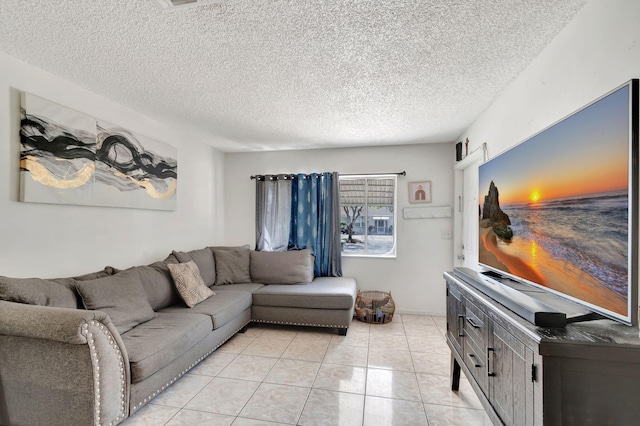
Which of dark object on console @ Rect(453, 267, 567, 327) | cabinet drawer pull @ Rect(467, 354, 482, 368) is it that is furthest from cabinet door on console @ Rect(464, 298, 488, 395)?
dark object on console @ Rect(453, 267, 567, 327)

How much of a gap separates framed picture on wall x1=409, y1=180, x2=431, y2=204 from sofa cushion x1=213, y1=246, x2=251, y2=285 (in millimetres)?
2473

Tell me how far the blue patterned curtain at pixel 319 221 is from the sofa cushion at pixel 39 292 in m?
2.67

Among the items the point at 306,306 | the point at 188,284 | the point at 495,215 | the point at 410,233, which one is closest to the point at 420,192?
the point at 410,233

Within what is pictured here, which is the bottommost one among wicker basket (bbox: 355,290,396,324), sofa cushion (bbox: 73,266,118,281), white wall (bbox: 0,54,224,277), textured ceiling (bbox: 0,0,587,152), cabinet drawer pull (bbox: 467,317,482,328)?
wicker basket (bbox: 355,290,396,324)

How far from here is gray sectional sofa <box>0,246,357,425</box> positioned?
5.08 feet

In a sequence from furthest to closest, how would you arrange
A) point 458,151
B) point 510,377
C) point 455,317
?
point 458,151 < point 455,317 < point 510,377

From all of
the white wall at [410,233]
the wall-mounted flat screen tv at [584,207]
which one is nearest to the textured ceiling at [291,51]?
the wall-mounted flat screen tv at [584,207]

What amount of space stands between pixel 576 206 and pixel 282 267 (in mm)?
3219

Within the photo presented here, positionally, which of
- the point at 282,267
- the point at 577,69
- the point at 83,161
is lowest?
the point at 282,267

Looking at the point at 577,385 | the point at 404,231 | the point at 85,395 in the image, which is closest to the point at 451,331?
the point at 577,385

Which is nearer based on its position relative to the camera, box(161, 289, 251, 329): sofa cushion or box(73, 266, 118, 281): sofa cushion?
box(73, 266, 118, 281): sofa cushion

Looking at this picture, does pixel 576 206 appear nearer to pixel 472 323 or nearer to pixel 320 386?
pixel 472 323

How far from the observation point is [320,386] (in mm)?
2258

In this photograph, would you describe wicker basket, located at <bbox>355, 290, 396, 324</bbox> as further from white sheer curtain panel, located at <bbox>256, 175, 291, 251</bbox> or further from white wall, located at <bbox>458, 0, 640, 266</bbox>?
white wall, located at <bbox>458, 0, 640, 266</bbox>
